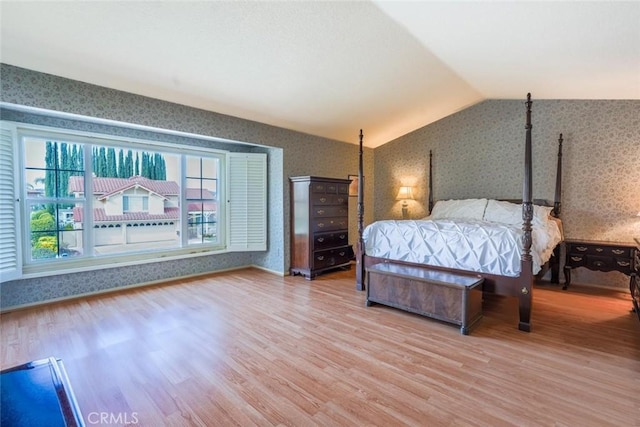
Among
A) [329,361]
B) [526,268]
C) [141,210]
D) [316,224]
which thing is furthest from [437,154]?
[141,210]

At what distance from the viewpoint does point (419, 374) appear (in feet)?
6.59

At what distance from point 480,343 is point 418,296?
2.05ft

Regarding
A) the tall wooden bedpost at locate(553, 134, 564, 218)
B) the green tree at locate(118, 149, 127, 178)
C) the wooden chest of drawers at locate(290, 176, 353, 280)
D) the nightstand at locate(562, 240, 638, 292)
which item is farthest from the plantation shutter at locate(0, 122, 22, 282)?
the tall wooden bedpost at locate(553, 134, 564, 218)

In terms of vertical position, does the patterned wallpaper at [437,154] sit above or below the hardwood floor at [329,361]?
above

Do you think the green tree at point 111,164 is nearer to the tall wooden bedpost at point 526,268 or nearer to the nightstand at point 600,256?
the tall wooden bedpost at point 526,268

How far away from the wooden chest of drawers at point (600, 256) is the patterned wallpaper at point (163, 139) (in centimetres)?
326

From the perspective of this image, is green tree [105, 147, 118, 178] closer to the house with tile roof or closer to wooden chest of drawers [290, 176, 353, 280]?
the house with tile roof

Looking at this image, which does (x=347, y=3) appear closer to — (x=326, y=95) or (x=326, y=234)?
(x=326, y=95)

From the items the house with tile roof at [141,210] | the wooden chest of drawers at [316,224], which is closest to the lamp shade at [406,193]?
the wooden chest of drawers at [316,224]

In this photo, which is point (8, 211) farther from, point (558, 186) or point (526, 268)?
point (558, 186)

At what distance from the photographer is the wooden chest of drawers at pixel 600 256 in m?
3.56

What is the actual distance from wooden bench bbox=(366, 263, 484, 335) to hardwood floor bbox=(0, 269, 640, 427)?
0.40 ft

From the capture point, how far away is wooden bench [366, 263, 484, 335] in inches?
104

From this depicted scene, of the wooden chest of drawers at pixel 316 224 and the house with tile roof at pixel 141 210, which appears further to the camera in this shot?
the wooden chest of drawers at pixel 316 224
